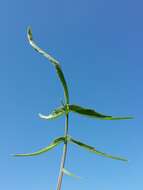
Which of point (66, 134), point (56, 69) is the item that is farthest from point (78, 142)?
point (56, 69)

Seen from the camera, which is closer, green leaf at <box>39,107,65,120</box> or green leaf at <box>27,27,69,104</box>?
green leaf at <box>27,27,69,104</box>

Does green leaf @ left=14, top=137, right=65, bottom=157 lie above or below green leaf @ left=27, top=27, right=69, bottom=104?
below

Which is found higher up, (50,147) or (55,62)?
(55,62)

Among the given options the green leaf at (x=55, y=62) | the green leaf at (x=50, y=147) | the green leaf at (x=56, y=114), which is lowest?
the green leaf at (x=50, y=147)

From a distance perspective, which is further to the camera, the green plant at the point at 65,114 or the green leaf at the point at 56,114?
the green leaf at the point at 56,114

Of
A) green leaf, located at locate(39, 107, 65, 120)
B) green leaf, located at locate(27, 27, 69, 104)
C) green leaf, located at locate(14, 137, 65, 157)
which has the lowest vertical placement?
green leaf, located at locate(14, 137, 65, 157)

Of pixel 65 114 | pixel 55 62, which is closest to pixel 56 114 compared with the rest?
pixel 65 114

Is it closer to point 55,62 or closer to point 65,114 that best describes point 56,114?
point 65,114

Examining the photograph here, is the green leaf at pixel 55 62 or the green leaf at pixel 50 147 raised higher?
the green leaf at pixel 55 62

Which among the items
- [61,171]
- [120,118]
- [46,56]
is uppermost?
[46,56]

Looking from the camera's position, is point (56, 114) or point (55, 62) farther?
point (56, 114)

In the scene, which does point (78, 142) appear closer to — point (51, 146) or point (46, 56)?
point (51, 146)
